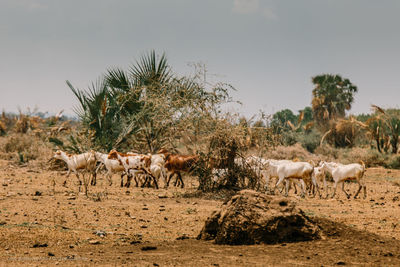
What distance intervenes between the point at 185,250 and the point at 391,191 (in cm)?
1218

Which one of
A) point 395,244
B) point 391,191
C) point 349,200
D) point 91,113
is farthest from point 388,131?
point 395,244

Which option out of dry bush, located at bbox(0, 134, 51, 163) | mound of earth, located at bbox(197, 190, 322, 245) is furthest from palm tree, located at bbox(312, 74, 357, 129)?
mound of earth, located at bbox(197, 190, 322, 245)

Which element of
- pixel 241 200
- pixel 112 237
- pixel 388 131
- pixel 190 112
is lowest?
pixel 112 237

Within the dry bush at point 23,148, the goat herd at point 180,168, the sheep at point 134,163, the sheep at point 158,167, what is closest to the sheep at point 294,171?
the goat herd at point 180,168

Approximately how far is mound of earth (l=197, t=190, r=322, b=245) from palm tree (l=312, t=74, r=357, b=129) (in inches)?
1672

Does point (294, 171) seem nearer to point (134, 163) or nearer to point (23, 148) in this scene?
point (134, 163)

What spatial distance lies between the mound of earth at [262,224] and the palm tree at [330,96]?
42466 mm

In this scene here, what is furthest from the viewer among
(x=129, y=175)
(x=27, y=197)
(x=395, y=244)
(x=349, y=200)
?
(x=129, y=175)

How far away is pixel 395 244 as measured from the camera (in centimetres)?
654

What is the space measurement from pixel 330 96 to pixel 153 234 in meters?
44.9

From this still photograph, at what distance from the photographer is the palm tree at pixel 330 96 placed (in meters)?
48.3

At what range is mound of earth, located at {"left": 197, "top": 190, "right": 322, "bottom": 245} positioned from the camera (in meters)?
6.81

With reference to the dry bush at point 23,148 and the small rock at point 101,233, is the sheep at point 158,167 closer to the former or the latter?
the small rock at point 101,233

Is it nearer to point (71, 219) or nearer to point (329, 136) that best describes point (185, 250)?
point (71, 219)
